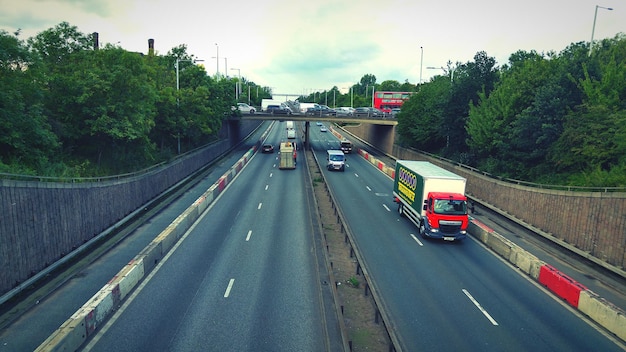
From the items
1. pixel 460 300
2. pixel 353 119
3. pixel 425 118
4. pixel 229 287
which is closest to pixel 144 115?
pixel 229 287

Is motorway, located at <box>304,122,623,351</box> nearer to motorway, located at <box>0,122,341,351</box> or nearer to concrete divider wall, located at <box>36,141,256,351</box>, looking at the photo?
motorway, located at <box>0,122,341,351</box>

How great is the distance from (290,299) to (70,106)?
21768mm

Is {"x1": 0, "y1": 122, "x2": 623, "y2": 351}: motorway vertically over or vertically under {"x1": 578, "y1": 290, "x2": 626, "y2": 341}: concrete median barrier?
under

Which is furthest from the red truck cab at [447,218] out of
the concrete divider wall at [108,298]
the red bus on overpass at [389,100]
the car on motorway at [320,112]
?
the red bus on overpass at [389,100]

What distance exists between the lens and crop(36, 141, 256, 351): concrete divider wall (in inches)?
464

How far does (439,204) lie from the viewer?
24234mm

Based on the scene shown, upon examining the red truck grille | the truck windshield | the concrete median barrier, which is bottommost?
the concrete median barrier

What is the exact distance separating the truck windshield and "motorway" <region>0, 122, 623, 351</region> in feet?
6.79

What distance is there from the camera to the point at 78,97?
2623 centimetres

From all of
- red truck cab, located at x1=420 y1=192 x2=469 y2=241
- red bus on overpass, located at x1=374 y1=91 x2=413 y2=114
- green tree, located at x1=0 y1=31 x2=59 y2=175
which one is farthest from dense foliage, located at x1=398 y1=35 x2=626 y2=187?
red bus on overpass, located at x1=374 y1=91 x2=413 y2=114

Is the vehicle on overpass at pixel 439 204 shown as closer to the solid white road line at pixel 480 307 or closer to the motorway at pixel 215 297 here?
the solid white road line at pixel 480 307

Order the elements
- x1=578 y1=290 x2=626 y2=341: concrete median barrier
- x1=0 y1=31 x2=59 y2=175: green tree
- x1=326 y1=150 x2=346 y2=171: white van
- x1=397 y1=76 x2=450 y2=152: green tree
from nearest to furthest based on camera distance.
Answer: x1=578 y1=290 x2=626 y2=341: concrete median barrier < x1=0 y1=31 x2=59 y2=175: green tree < x1=326 y1=150 x2=346 y2=171: white van < x1=397 y1=76 x2=450 y2=152: green tree

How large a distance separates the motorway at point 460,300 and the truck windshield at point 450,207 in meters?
2.05

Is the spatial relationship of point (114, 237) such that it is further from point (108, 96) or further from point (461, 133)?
point (461, 133)
